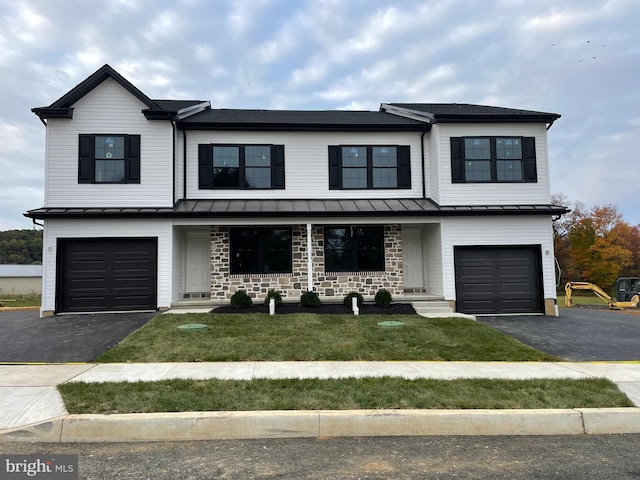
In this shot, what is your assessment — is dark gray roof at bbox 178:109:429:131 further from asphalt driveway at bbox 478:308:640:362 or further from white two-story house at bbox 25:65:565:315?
asphalt driveway at bbox 478:308:640:362

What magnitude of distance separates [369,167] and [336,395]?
10497 millimetres

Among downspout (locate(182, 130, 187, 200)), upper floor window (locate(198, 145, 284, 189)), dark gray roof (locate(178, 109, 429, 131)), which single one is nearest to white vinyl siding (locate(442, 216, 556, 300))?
dark gray roof (locate(178, 109, 429, 131))

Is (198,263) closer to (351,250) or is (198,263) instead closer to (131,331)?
(131,331)

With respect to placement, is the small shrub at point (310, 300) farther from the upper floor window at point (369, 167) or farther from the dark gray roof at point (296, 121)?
the dark gray roof at point (296, 121)

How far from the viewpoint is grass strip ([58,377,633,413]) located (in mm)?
5105

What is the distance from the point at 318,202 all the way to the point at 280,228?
5.42ft

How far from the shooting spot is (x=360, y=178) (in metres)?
14.7

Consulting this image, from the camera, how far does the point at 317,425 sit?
4711mm

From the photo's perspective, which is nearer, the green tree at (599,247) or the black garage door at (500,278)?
the black garage door at (500,278)

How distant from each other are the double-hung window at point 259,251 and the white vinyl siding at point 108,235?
90.0 inches

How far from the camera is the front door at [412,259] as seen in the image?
1520 cm

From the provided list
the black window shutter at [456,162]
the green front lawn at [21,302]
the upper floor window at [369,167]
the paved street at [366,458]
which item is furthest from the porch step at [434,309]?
the green front lawn at [21,302]

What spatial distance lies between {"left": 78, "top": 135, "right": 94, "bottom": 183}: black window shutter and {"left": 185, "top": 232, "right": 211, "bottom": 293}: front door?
366 cm

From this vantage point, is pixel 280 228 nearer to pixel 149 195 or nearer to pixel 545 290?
pixel 149 195
